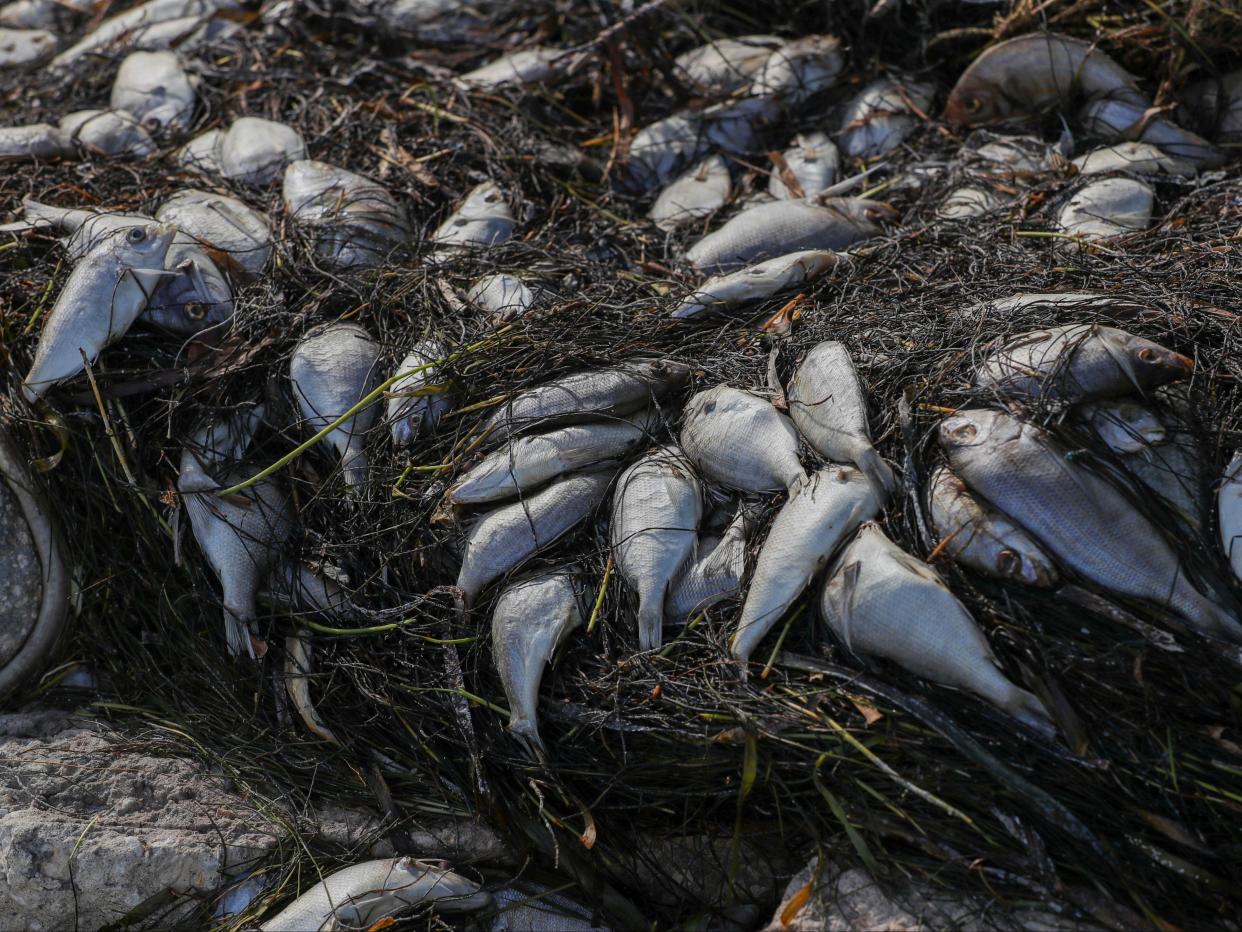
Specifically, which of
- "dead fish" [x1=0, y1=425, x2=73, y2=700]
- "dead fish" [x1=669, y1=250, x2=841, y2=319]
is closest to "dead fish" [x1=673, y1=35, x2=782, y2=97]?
"dead fish" [x1=669, y1=250, x2=841, y2=319]

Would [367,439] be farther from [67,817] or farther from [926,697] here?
[926,697]

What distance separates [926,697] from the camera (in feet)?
9.77

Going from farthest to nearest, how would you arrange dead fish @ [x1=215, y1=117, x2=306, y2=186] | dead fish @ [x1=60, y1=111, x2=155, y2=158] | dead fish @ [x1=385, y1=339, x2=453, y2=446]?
dead fish @ [x1=60, y1=111, x2=155, y2=158] < dead fish @ [x1=215, y1=117, x2=306, y2=186] < dead fish @ [x1=385, y1=339, x2=453, y2=446]

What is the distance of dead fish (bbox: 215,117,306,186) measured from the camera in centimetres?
482

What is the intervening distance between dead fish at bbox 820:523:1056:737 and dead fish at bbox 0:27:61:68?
221 inches

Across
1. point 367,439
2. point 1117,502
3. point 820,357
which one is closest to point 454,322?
point 367,439

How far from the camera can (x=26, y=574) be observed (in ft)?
13.1

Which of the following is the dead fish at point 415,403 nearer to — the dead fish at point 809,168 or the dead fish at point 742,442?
the dead fish at point 742,442

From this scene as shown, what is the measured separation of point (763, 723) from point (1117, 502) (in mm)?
1088

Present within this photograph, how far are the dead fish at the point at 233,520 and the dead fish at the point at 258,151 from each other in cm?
141

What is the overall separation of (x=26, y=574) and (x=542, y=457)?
1.92 meters

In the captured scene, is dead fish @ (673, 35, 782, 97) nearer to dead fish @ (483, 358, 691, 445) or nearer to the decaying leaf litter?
the decaying leaf litter

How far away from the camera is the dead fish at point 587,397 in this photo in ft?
11.8

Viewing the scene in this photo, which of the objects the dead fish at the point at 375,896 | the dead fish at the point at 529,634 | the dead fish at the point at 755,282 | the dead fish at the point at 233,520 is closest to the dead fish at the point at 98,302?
the dead fish at the point at 233,520
